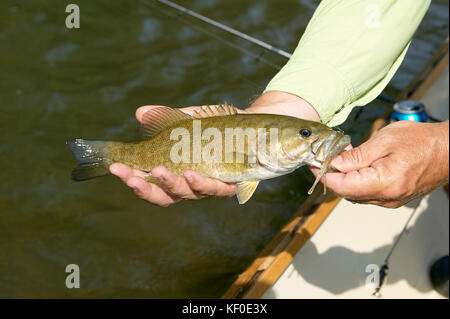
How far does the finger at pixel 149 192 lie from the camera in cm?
221

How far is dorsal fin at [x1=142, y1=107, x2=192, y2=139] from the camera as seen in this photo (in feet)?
7.66

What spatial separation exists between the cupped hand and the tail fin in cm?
18

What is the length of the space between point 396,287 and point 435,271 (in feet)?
1.34

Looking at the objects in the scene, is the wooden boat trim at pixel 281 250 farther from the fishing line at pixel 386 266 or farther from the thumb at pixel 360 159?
the thumb at pixel 360 159

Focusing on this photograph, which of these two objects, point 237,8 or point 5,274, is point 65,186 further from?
point 237,8

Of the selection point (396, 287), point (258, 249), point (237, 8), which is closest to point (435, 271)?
point (396, 287)

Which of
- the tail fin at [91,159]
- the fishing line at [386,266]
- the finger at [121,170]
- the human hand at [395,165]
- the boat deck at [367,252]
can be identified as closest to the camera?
the human hand at [395,165]

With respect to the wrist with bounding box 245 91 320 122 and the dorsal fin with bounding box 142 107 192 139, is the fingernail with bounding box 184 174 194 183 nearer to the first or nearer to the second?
the dorsal fin with bounding box 142 107 192 139

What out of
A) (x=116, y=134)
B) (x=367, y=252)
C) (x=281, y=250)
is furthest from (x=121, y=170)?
(x=116, y=134)

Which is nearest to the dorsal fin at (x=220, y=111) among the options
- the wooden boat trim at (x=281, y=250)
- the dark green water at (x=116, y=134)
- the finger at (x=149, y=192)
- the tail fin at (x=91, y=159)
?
the finger at (x=149, y=192)

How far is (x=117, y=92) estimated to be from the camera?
5.34 meters

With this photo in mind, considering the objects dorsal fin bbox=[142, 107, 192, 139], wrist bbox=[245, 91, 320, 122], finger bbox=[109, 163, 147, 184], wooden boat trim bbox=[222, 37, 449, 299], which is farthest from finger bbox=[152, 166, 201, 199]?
wooden boat trim bbox=[222, 37, 449, 299]

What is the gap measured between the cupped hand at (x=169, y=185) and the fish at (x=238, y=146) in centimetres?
5

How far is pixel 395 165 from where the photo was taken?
202 cm
